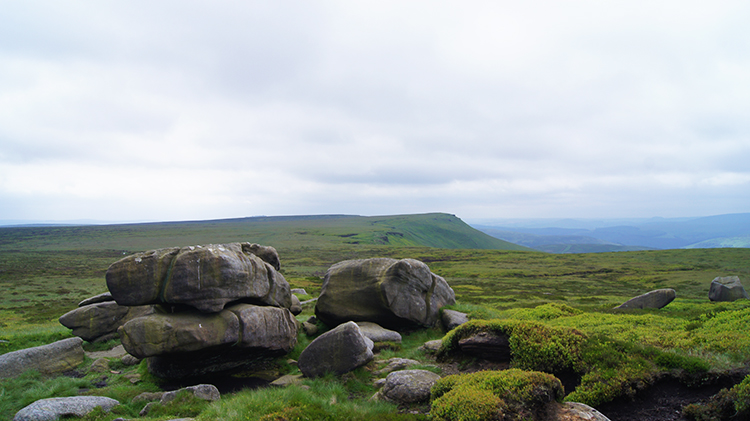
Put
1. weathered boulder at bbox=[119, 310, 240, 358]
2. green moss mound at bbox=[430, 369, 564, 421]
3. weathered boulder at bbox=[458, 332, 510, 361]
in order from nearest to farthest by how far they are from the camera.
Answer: green moss mound at bbox=[430, 369, 564, 421]
weathered boulder at bbox=[458, 332, 510, 361]
weathered boulder at bbox=[119, 310, 240, 358]

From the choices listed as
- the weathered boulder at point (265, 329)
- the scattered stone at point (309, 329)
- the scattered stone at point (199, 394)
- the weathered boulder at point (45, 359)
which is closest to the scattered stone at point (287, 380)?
the weathered boulder at point (265, 329)

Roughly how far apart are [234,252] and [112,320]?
14236 millimetres

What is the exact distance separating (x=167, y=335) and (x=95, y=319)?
13.7 m

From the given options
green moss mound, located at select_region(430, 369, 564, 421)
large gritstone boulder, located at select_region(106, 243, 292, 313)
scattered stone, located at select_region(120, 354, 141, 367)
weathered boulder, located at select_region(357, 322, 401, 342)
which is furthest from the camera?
weathered boulder, located at select_region(357, 322, 401, 342)

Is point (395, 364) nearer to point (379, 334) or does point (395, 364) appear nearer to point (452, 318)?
point (379, 334)

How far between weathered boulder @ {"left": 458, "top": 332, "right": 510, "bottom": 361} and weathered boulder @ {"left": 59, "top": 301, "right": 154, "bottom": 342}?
22723mm

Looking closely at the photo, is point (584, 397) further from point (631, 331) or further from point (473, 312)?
point (473, 312)

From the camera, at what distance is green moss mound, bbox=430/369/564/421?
10.4 meters

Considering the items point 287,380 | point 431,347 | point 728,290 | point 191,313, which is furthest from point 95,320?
point 728,290

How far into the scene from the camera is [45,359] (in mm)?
20109

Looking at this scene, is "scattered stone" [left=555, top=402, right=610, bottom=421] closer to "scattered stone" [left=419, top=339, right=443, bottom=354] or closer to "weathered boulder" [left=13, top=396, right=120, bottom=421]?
"scattered stone" [left=419, top=339, right=443, bottom=354]

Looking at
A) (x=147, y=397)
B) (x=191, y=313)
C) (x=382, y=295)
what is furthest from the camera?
(x=382, y=295)

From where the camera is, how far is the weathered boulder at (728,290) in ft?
123

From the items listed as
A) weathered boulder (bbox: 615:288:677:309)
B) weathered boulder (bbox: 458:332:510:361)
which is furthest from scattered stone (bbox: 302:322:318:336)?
weathered boulder (bbox: 615:288:677:309)
